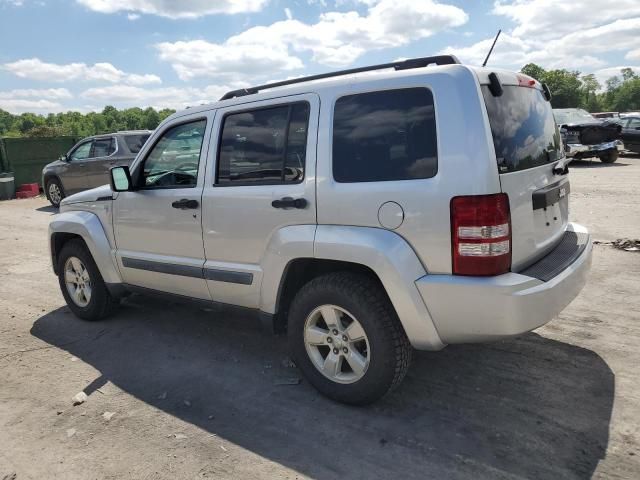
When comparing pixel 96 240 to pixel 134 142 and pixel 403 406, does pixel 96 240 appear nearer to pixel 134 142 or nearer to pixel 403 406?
pixel 403 406

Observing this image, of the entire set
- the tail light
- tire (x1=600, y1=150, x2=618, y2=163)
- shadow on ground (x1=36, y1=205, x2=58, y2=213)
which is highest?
the tail light

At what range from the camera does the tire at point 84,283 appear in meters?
4.84

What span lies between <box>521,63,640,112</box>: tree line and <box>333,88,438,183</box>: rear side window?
88.5 m

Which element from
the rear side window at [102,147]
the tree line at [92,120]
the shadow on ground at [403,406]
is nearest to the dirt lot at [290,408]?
the shadow on ground at [403,406]

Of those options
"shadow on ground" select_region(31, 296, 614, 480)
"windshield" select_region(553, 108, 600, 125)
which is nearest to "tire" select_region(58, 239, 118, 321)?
"shadow on ground" select_region(31, 296, 614, 480)

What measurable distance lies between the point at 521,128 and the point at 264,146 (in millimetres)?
1638

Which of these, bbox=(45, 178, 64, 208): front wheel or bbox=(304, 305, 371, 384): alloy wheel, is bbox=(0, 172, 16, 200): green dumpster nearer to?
bbox=(45, 178, 64, 208): front wheel

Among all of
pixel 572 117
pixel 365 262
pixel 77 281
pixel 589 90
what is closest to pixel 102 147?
pixel 77 281

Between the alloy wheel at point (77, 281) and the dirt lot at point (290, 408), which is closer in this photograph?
the dirt lot at point (290, 408)

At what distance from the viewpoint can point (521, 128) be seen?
3.04 metres

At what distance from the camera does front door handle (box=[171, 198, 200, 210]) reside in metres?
3.80

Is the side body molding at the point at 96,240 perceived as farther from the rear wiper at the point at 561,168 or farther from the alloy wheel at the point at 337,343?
the rear wiper at the point at 561,168

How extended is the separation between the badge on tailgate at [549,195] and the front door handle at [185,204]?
91.1 inches

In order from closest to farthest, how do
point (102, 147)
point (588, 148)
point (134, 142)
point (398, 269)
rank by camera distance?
point (398, 269), point (134, 142), point (102, 147), point (588, 148)
